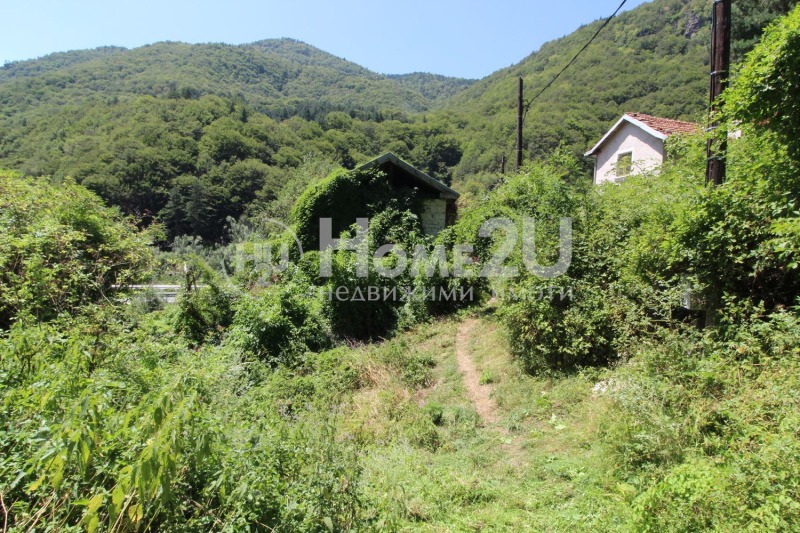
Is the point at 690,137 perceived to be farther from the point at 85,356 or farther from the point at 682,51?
the point at 682,51

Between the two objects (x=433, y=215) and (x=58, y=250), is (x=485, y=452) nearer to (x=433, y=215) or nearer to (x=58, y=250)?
(x=58, y=250)

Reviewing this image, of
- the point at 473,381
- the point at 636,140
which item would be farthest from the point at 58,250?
the point at 636,140

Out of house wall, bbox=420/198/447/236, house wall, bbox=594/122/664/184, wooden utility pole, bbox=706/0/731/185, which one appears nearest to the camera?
wooden utility pole, bbox=706/0/731/185

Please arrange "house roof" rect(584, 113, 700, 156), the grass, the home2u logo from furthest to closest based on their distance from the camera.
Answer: "house roof" rect(584, 113, 700, 156), the home2u logo, the grass

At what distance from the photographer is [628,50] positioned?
38469 millimetres

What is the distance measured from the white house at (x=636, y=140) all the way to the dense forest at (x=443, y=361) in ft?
12.1

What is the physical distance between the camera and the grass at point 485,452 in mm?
3891

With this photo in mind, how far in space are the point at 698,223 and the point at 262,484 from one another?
5847mm

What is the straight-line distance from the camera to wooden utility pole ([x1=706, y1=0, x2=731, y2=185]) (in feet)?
17.1

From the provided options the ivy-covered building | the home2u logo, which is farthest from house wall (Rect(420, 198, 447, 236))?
the home2u logo

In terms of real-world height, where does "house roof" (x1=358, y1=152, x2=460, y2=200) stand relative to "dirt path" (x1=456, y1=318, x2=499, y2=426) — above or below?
above

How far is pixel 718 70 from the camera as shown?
5.30m

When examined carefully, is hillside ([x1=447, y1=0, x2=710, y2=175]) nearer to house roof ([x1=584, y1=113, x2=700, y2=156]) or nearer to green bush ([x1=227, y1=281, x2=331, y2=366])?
house roof ([x1=584, y1=113, x2=700, y2=156])

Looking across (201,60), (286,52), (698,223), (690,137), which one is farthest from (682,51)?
(286,52)
